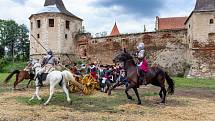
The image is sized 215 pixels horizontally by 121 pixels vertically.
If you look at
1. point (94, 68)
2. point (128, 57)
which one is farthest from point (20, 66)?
point (128, 57)

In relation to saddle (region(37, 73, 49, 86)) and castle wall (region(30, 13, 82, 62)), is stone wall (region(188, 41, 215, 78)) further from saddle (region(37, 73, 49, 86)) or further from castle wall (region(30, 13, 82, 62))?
saddle (region(37, 73, 49, 86))

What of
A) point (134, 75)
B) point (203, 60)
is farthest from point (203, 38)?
point (134, 75)

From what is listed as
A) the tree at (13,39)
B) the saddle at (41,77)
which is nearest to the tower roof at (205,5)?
the saddle at (41,77)

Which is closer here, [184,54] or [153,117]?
[153,117]

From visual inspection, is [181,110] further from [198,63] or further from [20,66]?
[20,66]

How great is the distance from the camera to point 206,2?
29125 mm

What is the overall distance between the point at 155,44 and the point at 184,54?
2.86 m

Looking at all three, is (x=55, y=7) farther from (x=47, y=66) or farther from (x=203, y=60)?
(x=47, y=66)

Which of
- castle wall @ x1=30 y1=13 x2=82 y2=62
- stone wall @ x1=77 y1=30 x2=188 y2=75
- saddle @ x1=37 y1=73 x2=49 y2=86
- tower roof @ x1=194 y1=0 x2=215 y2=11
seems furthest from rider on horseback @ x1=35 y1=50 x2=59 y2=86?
castle wall @ x1=30 y1=13 x2=82 y2=62

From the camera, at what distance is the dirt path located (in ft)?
28.1

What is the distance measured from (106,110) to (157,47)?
24.3 meters

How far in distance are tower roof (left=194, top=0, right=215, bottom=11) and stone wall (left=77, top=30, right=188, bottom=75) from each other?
328 cm

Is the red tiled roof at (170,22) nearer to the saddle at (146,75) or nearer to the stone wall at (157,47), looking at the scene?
the stone wall at (157,47)

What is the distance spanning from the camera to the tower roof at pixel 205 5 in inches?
1141
